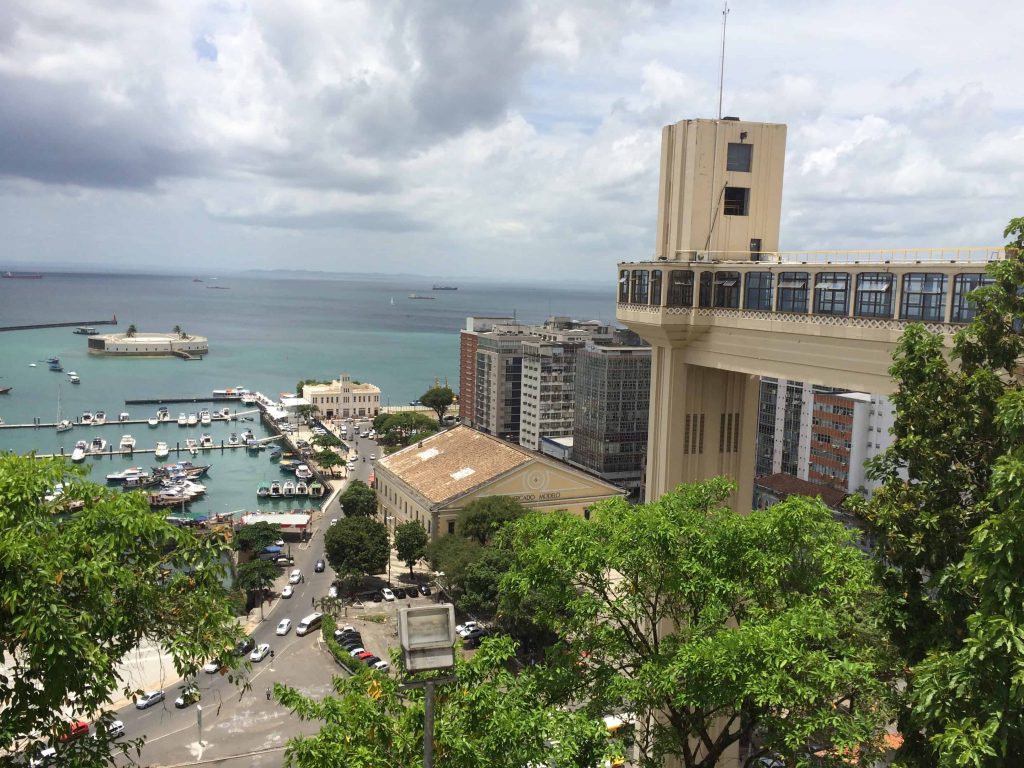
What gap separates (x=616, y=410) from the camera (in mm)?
54062

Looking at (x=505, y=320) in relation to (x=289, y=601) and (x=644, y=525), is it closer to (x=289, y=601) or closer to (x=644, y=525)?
(x=289, y=601)

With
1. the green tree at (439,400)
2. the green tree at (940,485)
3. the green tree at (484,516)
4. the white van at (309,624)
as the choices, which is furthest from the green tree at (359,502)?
the green tree at (439,400)

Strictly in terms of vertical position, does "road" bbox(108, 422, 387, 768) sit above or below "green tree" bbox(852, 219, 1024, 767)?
below

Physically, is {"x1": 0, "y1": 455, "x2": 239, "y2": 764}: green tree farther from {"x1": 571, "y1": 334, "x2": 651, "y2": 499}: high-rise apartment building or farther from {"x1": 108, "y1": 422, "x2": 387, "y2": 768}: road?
{"x1": 571, "y1": 334, "x2": 651, "y2": 499}: high-rise apartment building

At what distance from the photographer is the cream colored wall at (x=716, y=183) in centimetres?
1689

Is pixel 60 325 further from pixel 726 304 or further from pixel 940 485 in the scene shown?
pixel 940 485

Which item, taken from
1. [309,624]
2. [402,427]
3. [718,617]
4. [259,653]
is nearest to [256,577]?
[309,624]

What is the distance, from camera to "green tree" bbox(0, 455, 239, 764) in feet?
20.2

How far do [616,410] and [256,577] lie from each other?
87.8ft

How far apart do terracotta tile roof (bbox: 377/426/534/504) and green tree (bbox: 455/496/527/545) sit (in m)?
2.26

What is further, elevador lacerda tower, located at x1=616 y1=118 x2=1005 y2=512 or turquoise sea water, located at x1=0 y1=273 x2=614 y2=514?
turquoise sea water, located at x1=0 y1=273 x2=614 y2=514

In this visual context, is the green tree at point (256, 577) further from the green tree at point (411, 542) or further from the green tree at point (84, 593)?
the green tree at point (84, 593)

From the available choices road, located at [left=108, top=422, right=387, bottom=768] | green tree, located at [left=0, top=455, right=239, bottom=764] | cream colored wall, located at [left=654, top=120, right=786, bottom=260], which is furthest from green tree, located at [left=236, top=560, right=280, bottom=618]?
green tree, located at [left=0, top=455, right=239, bottom=764]

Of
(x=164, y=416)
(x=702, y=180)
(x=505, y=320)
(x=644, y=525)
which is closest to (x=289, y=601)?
(x=702, y=180)
